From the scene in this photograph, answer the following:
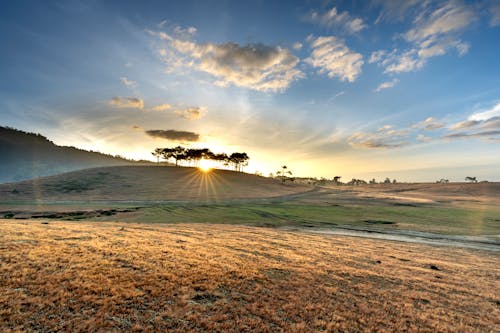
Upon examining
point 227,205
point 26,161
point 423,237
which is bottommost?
point 227,205

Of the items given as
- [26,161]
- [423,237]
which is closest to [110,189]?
[423,237]

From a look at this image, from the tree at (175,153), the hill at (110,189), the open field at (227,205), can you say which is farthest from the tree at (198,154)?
the hill at (110,189)

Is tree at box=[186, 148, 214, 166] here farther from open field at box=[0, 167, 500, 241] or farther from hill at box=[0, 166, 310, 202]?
hill at box=[0, 166, 310, 202]

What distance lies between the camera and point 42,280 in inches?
355

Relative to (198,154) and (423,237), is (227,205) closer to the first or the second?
(423,237)

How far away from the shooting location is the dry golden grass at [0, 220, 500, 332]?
7.77 metres

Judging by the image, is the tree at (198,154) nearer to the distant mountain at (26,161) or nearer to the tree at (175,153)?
the tree at (175,153)

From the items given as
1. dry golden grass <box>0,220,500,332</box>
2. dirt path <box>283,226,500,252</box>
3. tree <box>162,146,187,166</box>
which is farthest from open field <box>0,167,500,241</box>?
tree <box>162,146,187,166</box>

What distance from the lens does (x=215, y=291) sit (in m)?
9.95

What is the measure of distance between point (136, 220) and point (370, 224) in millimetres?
36918

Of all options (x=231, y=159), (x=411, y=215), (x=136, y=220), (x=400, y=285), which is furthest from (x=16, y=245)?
(x=231, y=159)

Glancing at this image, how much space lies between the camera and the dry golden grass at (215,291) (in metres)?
7.77

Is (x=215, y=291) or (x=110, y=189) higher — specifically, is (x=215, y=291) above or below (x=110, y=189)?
above

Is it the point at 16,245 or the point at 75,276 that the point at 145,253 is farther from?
the point at 16,245
